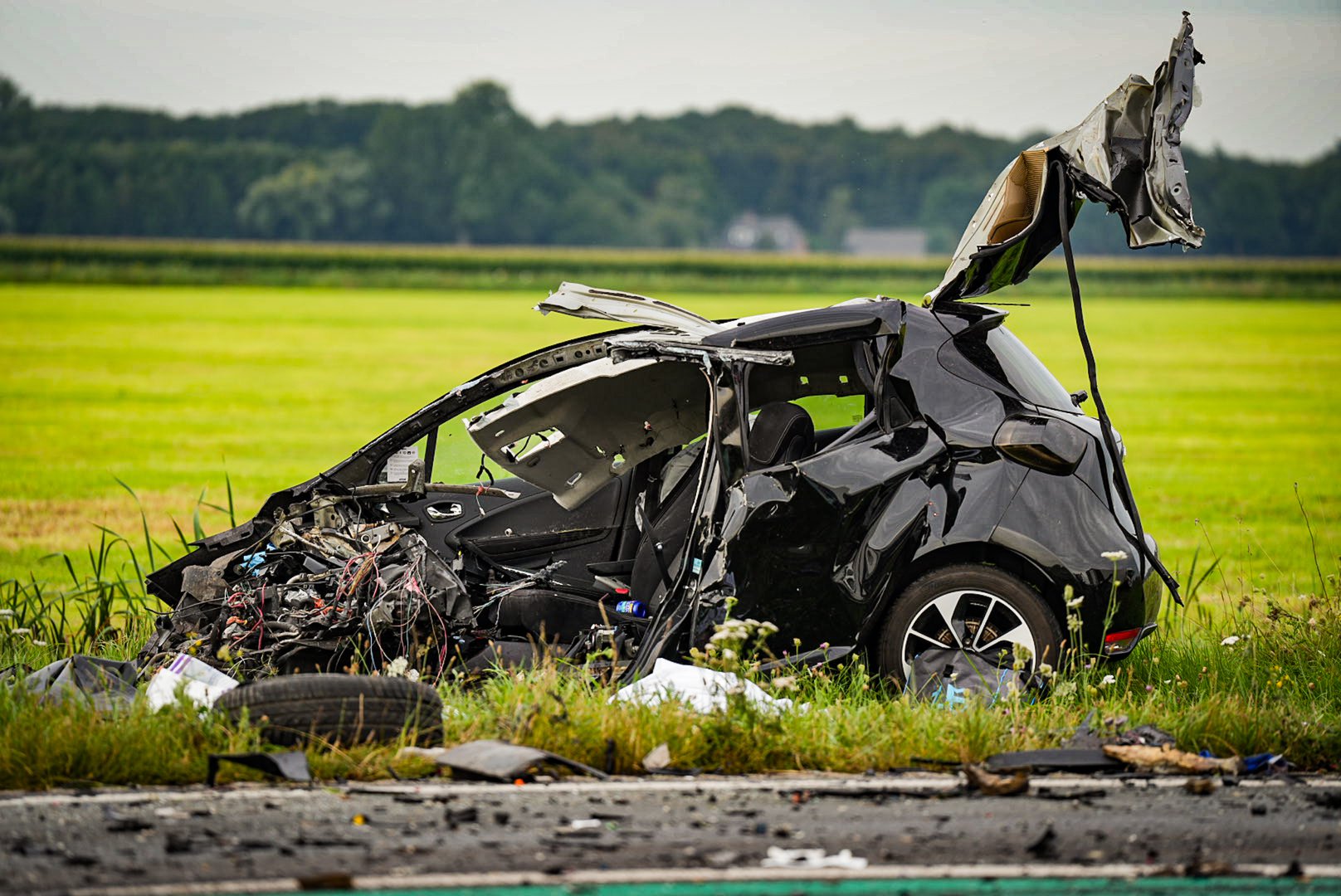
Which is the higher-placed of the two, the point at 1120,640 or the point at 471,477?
the point at 471,477

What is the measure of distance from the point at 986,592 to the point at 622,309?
6.56ft

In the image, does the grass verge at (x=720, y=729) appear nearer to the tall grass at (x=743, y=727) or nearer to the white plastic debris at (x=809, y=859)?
the tall grass at (x=743, y=727)

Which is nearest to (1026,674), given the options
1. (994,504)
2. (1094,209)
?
(994,504)

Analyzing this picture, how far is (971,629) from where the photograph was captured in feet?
20.3

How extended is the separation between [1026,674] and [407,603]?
269cm

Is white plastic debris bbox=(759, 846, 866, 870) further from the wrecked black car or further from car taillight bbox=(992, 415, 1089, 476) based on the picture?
car taillight bbox=(992, 415, 1089, 476)

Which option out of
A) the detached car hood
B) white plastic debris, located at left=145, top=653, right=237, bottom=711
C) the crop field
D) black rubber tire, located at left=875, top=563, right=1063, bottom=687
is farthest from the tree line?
white plastic debris, located at left=145, top=653, right=237, bottom=711

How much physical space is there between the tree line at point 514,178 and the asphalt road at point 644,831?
4131 inches

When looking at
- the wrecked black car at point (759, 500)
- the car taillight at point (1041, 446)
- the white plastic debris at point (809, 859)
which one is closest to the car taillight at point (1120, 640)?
the wrecked black car at point (759, 500)

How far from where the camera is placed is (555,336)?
137 feet

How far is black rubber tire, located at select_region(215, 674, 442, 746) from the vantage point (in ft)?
18.5

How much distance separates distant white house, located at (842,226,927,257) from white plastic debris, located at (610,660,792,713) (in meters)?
117

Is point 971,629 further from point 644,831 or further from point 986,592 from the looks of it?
point 644,831

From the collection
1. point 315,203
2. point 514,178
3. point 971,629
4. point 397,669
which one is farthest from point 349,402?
point 514,178
